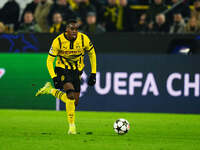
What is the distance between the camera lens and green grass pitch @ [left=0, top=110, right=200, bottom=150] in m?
8.33

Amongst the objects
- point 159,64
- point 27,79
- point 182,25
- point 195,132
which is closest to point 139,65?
point 159,64

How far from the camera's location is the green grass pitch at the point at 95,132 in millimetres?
8328

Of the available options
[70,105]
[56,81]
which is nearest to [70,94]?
[70,105]

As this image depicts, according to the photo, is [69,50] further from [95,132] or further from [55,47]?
[95,132]

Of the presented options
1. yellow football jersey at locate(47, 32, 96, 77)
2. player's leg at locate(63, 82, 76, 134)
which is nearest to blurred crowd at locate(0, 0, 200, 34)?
yellow football jersey at locate(47, 32, 96, 77)

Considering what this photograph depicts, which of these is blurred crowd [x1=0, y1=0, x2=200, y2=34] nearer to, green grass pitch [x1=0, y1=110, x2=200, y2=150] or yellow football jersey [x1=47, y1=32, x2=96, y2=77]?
green grass pitch [x1=0, y1=110, x2=200, y2=150]

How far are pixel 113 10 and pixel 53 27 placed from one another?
1.76m

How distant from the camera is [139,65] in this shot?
50.6ft

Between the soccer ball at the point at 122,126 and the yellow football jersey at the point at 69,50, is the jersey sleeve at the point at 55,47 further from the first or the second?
the soccer ball at the point at 122,126

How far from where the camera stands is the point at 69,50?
34.2 feet

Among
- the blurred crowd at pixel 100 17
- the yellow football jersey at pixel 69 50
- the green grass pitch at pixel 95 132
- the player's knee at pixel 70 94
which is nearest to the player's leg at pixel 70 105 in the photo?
the player's knee at pixel 70 94

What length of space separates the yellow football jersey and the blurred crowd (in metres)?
5.48

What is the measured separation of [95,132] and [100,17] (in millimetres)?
7081

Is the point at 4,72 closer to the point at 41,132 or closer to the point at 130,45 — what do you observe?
the point at 130,45
